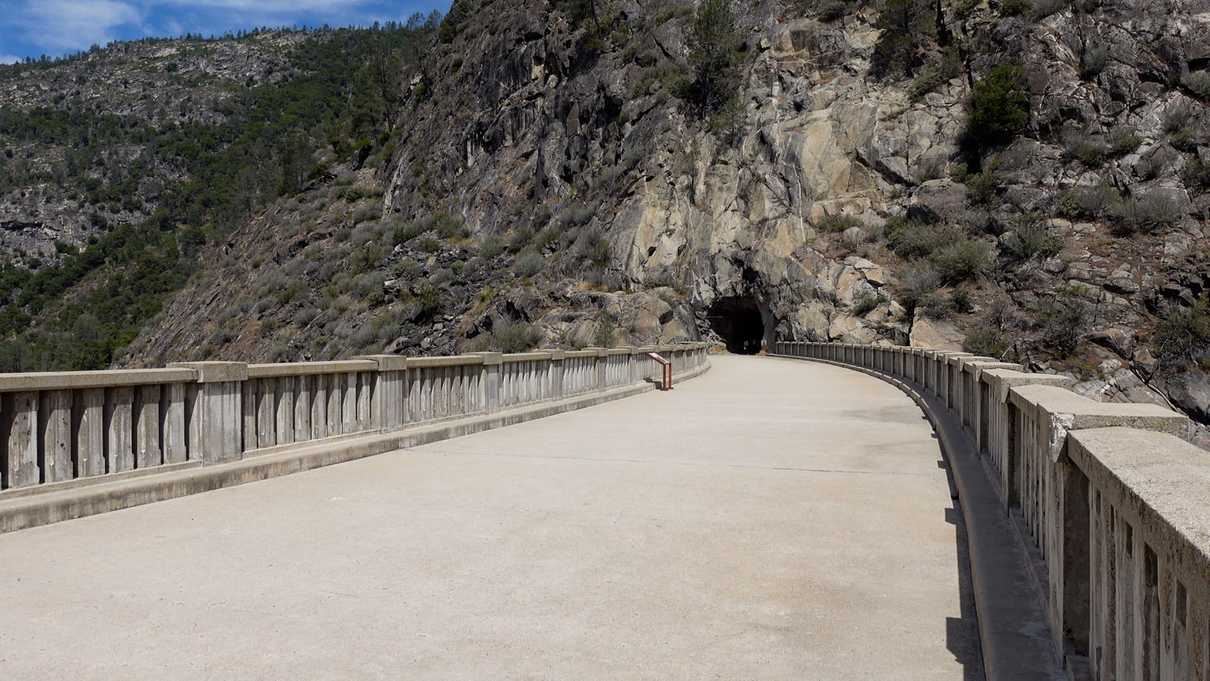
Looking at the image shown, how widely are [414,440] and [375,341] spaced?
43.5 m

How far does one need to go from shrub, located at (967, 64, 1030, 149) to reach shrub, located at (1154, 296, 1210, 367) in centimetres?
1563

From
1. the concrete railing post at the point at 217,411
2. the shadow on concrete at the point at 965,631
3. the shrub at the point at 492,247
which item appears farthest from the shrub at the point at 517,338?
the shadow on concrete at the point at 965,631

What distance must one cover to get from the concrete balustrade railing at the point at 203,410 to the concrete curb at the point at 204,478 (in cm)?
13

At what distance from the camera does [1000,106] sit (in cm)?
4541

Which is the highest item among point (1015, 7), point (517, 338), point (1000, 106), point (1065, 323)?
point (1015, 7)

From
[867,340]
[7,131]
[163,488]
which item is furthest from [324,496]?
[7,131]

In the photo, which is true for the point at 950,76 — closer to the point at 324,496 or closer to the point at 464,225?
the point at 464,225

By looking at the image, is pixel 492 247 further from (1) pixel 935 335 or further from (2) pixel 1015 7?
(2) pixel 1015 7

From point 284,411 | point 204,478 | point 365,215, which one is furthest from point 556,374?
point 365,215

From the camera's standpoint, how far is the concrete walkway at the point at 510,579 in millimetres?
3916

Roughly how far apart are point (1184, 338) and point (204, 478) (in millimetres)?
36824

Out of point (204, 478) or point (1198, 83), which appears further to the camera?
point (1198, 83)

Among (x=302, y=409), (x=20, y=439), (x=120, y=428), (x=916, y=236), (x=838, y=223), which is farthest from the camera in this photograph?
(x=838, y=223)

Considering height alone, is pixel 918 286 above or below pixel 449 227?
below
